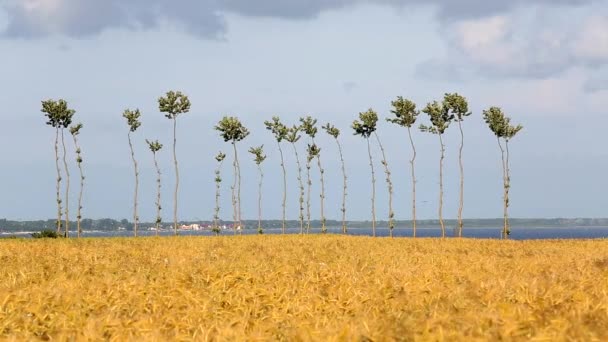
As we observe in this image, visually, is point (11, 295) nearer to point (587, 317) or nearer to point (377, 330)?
point (377, 330)

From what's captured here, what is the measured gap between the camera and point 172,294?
24.4ft

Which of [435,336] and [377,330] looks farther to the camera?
[377,330]

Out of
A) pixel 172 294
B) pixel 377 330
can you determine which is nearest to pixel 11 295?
pixel 172 294

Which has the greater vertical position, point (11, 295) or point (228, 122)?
point (228, 122)

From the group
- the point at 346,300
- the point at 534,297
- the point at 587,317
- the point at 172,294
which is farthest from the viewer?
the point at 172,294

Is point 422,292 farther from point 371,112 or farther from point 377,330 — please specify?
point 371,112

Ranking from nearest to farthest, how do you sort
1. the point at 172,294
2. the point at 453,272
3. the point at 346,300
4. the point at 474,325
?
the point at 474,325
the point at 346,300
the point at 172,294
the point at 453,272

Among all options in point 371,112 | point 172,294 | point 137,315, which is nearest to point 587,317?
point 137,315

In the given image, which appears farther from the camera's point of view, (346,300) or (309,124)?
(309,124)

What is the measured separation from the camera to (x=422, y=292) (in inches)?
289

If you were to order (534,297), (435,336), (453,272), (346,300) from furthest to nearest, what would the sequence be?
(453,272) → (346,300) → (534,297) → (435,336)

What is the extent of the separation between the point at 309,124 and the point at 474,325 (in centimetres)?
10951

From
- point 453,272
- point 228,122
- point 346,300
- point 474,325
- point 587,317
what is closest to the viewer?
point 474,325

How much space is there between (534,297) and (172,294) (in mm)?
3746
